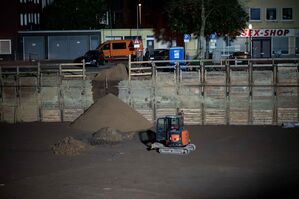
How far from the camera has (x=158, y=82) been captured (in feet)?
115

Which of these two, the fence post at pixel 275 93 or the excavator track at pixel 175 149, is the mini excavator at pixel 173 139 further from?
the fence post at pixel 275 93

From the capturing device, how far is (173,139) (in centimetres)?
2561

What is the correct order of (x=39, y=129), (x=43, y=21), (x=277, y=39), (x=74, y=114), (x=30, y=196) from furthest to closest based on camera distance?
(x=43, y=21), (x=277, y=39), (x=74, y=114), (x=39, y=129), (x=30, y=196)

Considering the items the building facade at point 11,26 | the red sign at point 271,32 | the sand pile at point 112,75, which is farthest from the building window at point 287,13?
the sand pile at point 112,75

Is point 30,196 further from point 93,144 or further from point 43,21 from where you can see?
point 43,21

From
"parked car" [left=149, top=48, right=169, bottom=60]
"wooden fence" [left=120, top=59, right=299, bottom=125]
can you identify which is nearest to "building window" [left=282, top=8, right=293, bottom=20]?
"parked car" [left=149, top=48, right=169, bottom=60]

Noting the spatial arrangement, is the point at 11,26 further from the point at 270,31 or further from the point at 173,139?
the point at 173,139

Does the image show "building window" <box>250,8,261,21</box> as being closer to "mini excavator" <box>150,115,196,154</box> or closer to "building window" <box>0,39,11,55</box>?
"building window" <box>0,39,11,55</box>

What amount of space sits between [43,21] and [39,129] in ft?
165

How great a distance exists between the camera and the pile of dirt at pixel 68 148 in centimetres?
2602

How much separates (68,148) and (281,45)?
4705 centimetres

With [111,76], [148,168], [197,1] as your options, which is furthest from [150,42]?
[148,168]

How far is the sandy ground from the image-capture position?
1939cm

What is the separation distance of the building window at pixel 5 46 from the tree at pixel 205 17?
19087 millimetres
